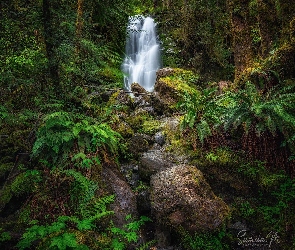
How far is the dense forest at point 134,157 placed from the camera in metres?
4.46

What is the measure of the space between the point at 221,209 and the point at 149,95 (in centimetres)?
550

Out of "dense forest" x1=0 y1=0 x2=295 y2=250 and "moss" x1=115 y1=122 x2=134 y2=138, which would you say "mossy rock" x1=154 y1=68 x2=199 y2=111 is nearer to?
"dense forest" x1=0 y1=0 x2=295 y2=250

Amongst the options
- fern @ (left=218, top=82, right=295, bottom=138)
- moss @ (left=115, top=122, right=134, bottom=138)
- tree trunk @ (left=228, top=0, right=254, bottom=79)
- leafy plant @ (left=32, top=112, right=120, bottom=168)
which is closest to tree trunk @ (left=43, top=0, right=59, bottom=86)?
leafy plant @ (left=32, top=112, right=120, bottom=168)

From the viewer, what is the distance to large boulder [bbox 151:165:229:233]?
448cm

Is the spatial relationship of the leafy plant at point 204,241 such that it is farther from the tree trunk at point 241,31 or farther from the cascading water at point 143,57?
the cascading water at point 143,57

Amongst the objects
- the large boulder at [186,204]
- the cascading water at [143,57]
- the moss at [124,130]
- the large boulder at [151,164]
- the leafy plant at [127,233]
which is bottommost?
the leafy plant at [127,233]

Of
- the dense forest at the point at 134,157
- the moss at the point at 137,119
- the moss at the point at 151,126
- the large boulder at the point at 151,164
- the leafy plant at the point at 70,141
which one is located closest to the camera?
the dense forest at the point at 134,157

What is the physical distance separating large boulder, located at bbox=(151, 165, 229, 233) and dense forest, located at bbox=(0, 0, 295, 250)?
2 centimetres

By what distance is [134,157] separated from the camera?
636 centimetres

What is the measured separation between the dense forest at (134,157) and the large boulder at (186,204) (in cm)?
2

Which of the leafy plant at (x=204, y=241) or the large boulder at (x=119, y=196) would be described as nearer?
the leafy plant at (x=204, y=241)

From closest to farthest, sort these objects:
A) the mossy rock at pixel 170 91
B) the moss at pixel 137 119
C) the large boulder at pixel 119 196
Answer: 1. the large boulder at pixel 119 196
2. the moss at pixel 137 119
3. the mossy rock at pixel 170 91

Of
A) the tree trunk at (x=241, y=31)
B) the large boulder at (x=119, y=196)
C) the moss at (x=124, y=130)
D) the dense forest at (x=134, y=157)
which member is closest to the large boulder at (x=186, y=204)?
the dense forest at (x=134, y=157)

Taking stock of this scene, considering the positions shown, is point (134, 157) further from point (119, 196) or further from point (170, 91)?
point (170, 91)
